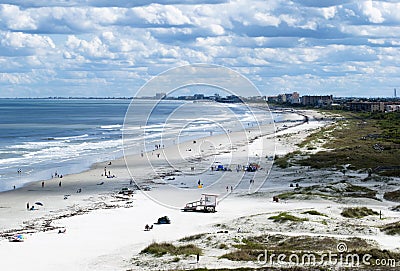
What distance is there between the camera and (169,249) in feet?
93.2

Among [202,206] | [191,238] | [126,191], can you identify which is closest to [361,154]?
[126,191]

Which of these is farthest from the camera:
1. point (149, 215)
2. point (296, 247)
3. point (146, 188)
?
point (146, 188)

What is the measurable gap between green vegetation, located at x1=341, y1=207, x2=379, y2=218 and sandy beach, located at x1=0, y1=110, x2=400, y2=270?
67 cm

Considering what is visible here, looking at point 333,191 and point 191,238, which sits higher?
point 191,238

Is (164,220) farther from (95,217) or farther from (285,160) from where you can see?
(285,160)

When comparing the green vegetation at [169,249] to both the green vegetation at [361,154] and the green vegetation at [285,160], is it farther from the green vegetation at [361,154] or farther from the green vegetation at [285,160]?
the green vegetation at [285,160]

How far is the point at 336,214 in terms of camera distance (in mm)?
36656

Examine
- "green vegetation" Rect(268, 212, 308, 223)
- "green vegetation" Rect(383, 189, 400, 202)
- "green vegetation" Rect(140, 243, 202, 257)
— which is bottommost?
"green vegetation" Rect(383, 189, 400, 202)

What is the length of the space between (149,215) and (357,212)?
1339cm

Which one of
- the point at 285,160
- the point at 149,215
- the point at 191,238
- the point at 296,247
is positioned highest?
the point at 296,247

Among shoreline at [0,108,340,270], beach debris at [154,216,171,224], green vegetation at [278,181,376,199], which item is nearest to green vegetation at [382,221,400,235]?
shoreline at [0,108,340,270]

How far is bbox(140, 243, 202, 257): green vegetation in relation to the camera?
27.6m

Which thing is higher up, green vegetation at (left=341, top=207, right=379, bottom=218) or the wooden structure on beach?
green vegetation at (left=341, top=207, right=379, bottom=218)

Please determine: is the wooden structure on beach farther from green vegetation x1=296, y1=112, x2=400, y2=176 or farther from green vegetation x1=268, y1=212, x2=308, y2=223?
green vegetation x1=296, y1=112, x2=400, y2=176
